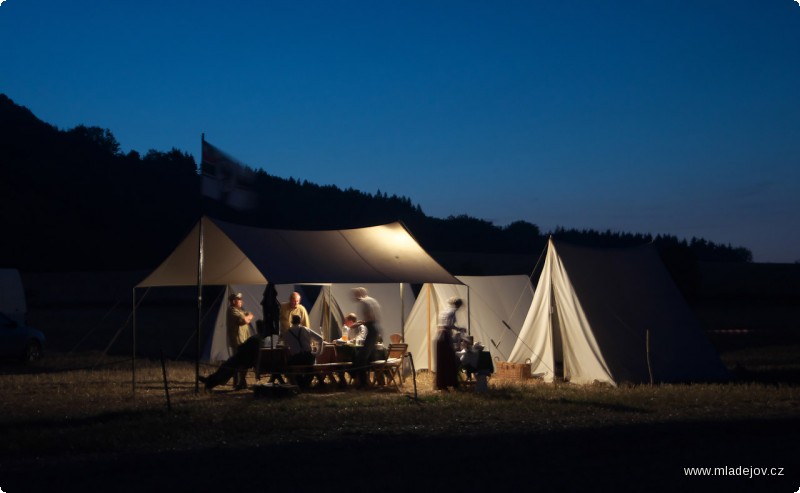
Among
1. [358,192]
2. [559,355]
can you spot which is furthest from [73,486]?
[358,192]

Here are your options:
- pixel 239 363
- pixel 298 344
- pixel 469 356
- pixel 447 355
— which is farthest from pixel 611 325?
pixel 239 363

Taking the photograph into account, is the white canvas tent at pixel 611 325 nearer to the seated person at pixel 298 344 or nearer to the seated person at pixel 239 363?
the seated person at pixel 298 344

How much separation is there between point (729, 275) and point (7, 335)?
47.0 metres

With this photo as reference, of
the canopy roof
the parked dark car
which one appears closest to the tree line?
the parked dark car

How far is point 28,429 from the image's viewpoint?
8.05 m

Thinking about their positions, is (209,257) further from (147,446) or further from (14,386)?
(147,446)

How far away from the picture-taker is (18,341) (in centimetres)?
1552

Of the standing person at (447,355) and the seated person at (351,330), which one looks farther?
the seated person at (351,330)

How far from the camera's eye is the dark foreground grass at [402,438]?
5.75 meters

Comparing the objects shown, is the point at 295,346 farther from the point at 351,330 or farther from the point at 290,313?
the point at 290,313

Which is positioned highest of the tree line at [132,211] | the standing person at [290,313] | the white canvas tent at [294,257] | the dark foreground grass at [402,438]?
the tree line at [132,211]

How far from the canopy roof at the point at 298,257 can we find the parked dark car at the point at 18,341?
4042 mm

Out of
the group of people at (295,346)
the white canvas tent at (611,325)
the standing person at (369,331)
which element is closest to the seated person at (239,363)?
the group of people at (295,346)

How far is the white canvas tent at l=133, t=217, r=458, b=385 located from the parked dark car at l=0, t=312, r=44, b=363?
13.2ft
